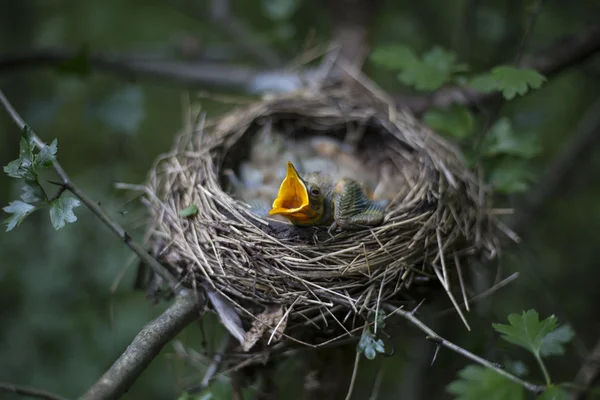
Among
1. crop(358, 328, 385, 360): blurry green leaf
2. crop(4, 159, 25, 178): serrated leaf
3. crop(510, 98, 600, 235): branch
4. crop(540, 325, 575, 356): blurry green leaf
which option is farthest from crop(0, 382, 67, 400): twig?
crop(510, 98, 600, 235): branch

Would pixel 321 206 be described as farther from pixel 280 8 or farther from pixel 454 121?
pixel 280 8

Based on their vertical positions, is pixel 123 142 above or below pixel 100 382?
below

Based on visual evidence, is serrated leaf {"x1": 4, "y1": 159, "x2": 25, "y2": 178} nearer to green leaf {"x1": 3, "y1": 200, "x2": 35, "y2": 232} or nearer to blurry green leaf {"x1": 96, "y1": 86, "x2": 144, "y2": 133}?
green leaf {"x1": 3, "y1": 200, "x2": 35, "y2": 232}

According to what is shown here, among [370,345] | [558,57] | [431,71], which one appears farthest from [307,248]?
[558,57]

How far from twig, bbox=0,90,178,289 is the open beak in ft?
1.19

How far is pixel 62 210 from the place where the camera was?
134cm

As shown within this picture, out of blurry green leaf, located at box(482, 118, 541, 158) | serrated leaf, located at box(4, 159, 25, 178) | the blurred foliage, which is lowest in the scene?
the blurred foliage

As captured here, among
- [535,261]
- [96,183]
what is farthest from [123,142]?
[535,261]

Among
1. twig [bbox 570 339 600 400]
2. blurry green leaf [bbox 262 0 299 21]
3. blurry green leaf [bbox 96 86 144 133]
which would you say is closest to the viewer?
twig [bbox 570 339 600 400]

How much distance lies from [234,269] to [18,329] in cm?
193

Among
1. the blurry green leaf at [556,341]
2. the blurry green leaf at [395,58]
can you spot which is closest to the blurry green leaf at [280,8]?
the blurry green leaf at [395,58]

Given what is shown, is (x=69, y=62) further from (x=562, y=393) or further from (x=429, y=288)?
(x=562, y=393)

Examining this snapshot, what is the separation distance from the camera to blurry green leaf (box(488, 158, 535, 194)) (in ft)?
6.13

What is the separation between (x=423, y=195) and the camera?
1.76m
